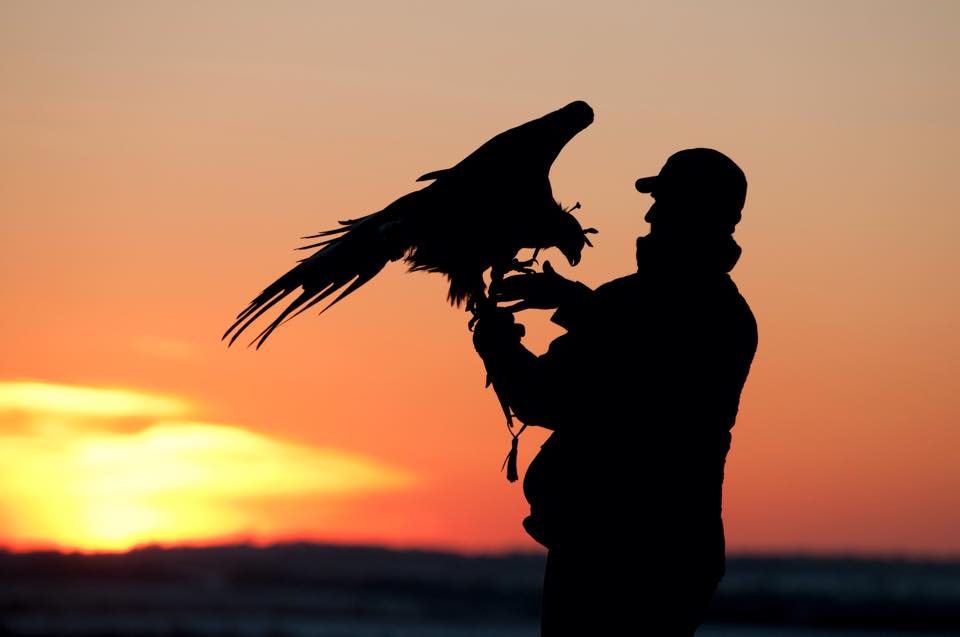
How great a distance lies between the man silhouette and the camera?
596cm

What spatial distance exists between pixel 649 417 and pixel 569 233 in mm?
938

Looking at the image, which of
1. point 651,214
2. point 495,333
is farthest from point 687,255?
point 495,333

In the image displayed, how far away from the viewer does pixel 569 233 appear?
259 inches

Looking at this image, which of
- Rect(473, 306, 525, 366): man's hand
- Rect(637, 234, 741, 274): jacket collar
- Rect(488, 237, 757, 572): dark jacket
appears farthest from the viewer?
Rect(473, 306, 525, 366): man's hand

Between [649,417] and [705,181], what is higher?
[705,181]

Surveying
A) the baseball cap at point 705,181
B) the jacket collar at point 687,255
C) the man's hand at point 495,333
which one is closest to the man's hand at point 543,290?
the man's hand at point 495,333

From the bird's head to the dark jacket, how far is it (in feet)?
1.88

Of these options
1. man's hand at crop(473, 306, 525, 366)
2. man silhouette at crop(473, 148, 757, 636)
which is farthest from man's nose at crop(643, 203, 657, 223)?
man's hand at crop(473, 306, 525, 366)

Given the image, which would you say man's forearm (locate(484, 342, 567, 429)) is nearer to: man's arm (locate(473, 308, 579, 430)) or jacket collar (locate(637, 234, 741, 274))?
man's arm (locate(473, 308, 579, 430))

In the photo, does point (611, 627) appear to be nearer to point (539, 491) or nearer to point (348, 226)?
point (539, 491)

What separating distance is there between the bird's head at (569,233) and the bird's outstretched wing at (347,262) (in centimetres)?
54

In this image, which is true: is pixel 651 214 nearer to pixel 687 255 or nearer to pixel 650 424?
pixel 687 255

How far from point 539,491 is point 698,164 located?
126cm

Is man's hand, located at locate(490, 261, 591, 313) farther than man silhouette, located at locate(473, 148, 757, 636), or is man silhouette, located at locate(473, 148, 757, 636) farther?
man's hand, located at locate(490, 261, 591, 313)
